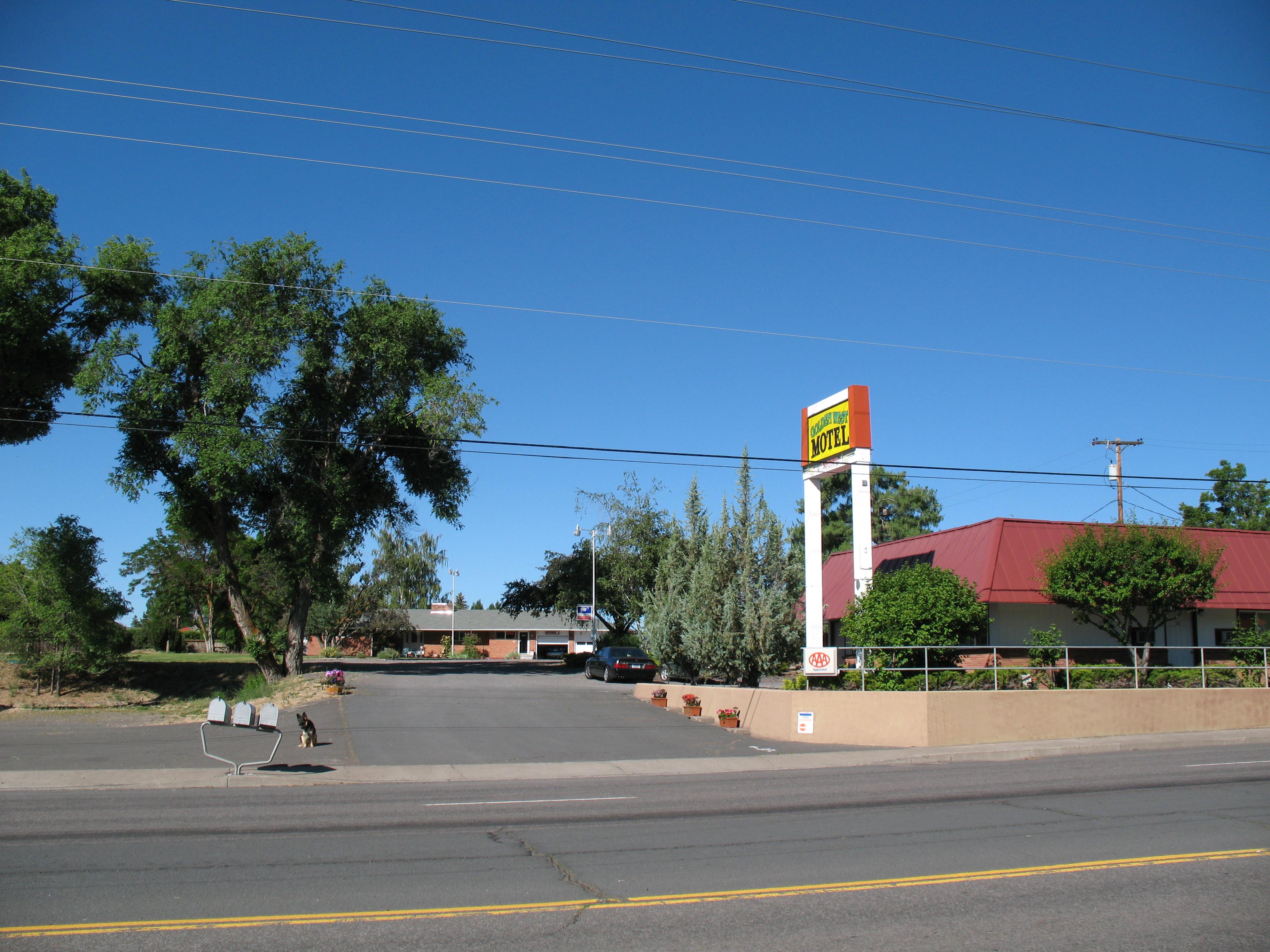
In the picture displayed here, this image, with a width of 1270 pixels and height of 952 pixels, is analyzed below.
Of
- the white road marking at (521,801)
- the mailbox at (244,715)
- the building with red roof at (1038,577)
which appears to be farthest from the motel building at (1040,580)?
the mailbox at (244,715)

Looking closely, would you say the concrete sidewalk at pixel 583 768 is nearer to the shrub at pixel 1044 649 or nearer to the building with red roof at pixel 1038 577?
the shrub at pixel 1044 649

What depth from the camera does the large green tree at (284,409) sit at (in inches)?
1304

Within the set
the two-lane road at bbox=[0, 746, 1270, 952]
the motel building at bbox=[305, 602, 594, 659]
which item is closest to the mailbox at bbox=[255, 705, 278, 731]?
the two-lane road at bbox=[0, 746, 1270, 952]

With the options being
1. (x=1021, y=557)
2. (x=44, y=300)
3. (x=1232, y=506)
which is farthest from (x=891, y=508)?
(x=44, y=300)

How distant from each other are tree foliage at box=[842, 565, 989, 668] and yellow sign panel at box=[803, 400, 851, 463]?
356 cm

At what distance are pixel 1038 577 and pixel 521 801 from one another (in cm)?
1800

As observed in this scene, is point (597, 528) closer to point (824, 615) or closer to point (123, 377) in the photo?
point (824, 615)

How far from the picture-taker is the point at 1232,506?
58.4 m

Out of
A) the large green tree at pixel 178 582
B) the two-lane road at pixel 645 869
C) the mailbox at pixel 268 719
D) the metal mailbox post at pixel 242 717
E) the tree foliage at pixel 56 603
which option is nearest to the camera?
the two-lane road at pixel 645 869

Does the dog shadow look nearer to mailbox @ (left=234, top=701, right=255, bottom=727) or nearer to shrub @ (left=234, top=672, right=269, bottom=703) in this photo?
mailbox @ (left=234, top=701, right=255, bottom=727)

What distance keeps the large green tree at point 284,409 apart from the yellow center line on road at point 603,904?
26.7m

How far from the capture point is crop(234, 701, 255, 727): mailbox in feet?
44.1

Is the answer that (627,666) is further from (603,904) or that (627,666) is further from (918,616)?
(603,904)

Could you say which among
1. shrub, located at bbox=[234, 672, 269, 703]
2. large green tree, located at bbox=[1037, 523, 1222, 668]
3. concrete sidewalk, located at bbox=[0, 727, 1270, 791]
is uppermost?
large green tree, located at bbox=[1037, 523, 1222, 668]
